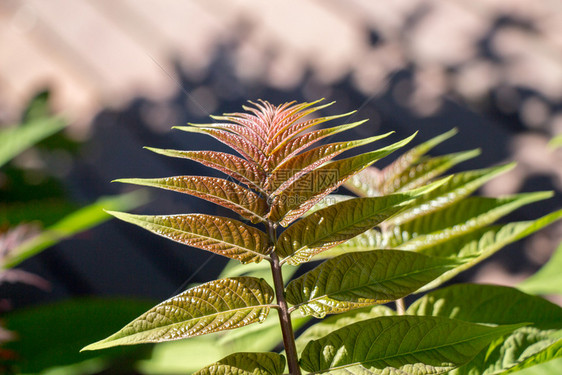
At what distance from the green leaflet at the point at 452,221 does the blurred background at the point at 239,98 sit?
63cm

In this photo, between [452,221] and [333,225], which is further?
[452,221]

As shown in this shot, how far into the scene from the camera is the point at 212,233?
1.10ft

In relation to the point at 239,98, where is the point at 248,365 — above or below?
below

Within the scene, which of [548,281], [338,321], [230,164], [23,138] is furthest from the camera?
[23,138]

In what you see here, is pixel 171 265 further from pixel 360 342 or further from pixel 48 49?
pixel 48 49

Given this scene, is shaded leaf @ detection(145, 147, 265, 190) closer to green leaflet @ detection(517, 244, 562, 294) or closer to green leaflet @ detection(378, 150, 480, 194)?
green leaflet @ detection(378, 150, 480, 194)

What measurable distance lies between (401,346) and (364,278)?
51 mm

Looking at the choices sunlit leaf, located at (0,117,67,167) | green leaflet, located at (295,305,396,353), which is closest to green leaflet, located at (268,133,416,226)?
green leaflet, located at (295,305,396,353)

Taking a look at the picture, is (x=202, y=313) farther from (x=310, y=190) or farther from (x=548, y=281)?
(x=548, y=281)

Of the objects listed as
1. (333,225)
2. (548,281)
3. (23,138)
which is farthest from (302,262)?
(23,138)

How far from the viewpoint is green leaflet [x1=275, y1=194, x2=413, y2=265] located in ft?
1.06

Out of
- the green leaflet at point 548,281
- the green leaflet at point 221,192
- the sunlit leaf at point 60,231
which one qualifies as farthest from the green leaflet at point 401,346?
the sunlit leaf at point 60,231

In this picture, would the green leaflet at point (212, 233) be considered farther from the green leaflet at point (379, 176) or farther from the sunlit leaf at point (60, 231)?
the sunlit leaf at point (60, 231)

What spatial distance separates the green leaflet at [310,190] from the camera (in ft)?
1.05
